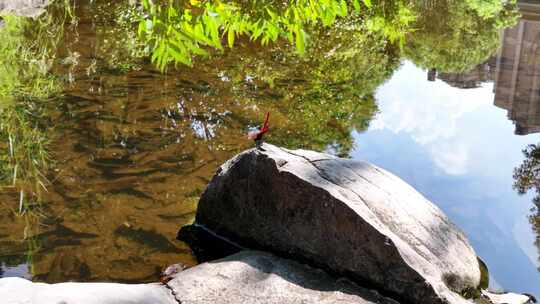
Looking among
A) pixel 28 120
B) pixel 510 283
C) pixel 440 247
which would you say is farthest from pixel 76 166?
pixel 510 283

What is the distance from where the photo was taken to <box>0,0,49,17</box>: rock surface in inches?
520

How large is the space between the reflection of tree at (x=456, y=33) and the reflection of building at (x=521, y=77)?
562 millimetres

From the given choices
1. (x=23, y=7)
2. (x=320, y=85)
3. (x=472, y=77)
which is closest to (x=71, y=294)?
(x=320, y=85)

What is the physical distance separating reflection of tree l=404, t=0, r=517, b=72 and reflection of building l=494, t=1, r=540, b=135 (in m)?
0.56

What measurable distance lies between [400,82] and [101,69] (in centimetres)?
686

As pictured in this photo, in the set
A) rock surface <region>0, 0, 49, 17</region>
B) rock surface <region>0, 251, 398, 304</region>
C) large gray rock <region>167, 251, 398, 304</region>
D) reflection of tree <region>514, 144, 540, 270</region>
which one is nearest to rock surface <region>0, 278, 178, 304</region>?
rock surface <region>0, 251, 398, 304</region>

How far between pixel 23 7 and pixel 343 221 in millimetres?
11789

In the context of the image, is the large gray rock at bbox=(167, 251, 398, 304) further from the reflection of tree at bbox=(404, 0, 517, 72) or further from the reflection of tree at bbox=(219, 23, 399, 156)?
the reflection of tree at bbox=(404, 0, 517, 72)

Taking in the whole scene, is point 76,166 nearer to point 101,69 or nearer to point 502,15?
point 101,69

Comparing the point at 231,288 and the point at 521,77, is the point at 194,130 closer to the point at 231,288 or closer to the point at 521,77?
the point at 231,288

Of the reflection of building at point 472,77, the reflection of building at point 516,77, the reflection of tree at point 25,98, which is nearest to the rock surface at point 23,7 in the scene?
the reflection of tree at point 25,98

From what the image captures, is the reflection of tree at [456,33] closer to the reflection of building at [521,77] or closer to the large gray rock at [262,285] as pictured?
the reflection of building at [521,77]

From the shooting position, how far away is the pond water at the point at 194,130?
565 cm

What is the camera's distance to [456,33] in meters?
18.0
